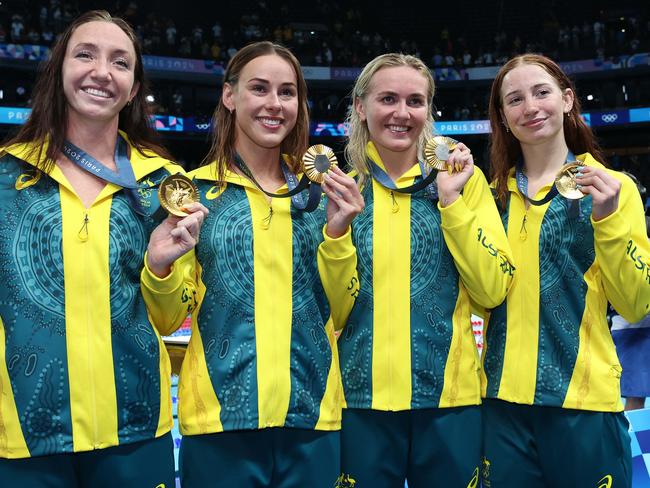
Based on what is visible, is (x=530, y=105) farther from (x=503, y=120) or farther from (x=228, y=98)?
(x=228, y=98)

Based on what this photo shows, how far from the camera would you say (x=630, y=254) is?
2375 millimetres

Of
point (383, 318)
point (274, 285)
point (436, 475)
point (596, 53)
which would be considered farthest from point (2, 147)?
point (596, 53)

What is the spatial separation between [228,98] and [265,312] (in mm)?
777

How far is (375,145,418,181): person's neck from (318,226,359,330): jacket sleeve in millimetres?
433

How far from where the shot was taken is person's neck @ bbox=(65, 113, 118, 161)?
2.20m

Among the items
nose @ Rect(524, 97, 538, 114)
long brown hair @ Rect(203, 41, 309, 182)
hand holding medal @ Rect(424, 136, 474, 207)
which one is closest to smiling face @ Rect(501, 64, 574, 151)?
nose @ Rect(524, 97, 538, 114)

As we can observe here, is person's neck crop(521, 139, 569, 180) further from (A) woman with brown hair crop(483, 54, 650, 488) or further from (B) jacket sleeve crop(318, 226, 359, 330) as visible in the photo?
(B) jacket sleeve crop(318, 226, 359, 330)

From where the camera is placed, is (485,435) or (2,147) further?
(485,435)

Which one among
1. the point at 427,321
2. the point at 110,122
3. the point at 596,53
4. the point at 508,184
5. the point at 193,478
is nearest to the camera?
the point at 193,478

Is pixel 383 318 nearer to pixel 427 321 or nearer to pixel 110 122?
pixel 427 321

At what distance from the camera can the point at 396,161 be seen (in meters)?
2.62

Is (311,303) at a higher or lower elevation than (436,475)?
higher

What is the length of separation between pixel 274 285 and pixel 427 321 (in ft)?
1.75

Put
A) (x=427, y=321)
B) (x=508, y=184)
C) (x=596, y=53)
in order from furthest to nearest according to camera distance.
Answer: (x=596, y=53)
(x=508, y=184)
(x=427, y=321)
